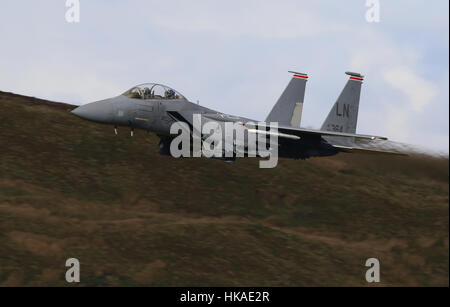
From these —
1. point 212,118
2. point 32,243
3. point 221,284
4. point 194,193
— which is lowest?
point 221,284

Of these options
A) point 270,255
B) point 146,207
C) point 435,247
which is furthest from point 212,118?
point 435,247

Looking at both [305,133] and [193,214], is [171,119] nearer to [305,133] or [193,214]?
[305,133]

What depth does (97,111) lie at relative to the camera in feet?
73.7

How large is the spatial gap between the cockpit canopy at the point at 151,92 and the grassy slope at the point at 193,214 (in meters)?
10.6

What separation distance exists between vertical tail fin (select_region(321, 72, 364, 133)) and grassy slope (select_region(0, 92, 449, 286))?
9.51 meters

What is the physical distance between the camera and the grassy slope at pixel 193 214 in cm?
3139

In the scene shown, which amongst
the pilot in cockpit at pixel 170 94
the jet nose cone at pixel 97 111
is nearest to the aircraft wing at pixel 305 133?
the pilot in cockpit at pixel 170 94

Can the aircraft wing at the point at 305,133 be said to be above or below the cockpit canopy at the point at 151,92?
below

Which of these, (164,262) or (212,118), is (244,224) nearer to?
(164,262)

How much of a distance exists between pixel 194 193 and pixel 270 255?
915 centimetres

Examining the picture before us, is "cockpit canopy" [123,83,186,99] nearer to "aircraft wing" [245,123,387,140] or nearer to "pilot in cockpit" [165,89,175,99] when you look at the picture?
"pilot in cockpit" [165,89,175,99]

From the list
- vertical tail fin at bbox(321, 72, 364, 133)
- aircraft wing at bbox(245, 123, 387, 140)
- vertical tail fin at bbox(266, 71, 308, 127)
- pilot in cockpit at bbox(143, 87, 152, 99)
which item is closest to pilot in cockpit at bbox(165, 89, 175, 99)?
pilot in cockpit at bbox(143, 87, 152, 99)

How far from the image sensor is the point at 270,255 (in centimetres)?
3481

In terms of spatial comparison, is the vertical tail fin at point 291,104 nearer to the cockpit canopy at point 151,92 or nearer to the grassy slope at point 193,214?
the cockpit canopy at point 151,92
